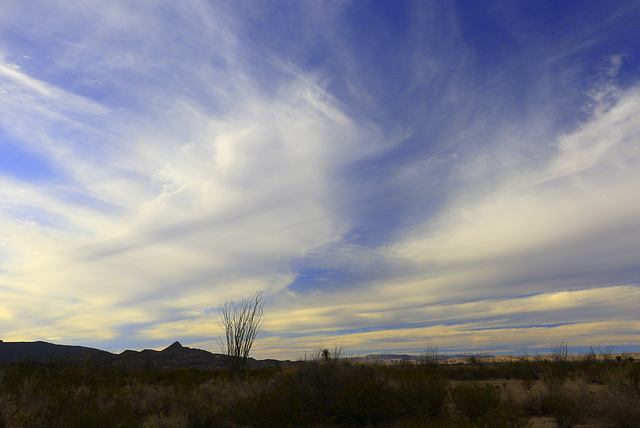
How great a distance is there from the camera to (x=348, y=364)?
11.3 metres

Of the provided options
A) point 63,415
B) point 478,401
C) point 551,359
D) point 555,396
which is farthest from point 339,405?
point 551,359

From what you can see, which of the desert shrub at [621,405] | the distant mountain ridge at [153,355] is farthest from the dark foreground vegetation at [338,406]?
the distant mountain ridge at [153,355]

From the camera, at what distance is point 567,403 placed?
332 inches

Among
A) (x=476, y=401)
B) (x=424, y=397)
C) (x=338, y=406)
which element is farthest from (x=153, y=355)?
(x=476, y=401)

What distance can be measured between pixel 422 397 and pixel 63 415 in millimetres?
7887

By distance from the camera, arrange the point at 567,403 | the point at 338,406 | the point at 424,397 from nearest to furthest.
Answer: the point at 567,403 < the point at 338,406 < the point at 424,397

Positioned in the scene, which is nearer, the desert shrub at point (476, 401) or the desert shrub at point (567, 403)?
the desert shrub at point (567, 403)

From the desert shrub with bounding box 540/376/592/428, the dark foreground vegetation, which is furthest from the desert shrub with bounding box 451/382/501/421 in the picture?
the desert shrub with bounding box 540/376/592/428

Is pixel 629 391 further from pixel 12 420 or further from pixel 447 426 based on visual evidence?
pixel 12 420

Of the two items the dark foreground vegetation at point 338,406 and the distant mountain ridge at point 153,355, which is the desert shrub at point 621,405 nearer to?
the dark foreground vegetation at point 338,406

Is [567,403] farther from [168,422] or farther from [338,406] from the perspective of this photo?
[168,422]

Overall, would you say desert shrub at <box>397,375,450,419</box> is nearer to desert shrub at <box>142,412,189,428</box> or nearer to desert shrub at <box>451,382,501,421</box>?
desert shrub at <box>451,382,501,421</box>

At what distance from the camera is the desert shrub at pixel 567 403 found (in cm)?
801

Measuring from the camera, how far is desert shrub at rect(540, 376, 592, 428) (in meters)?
8.01
